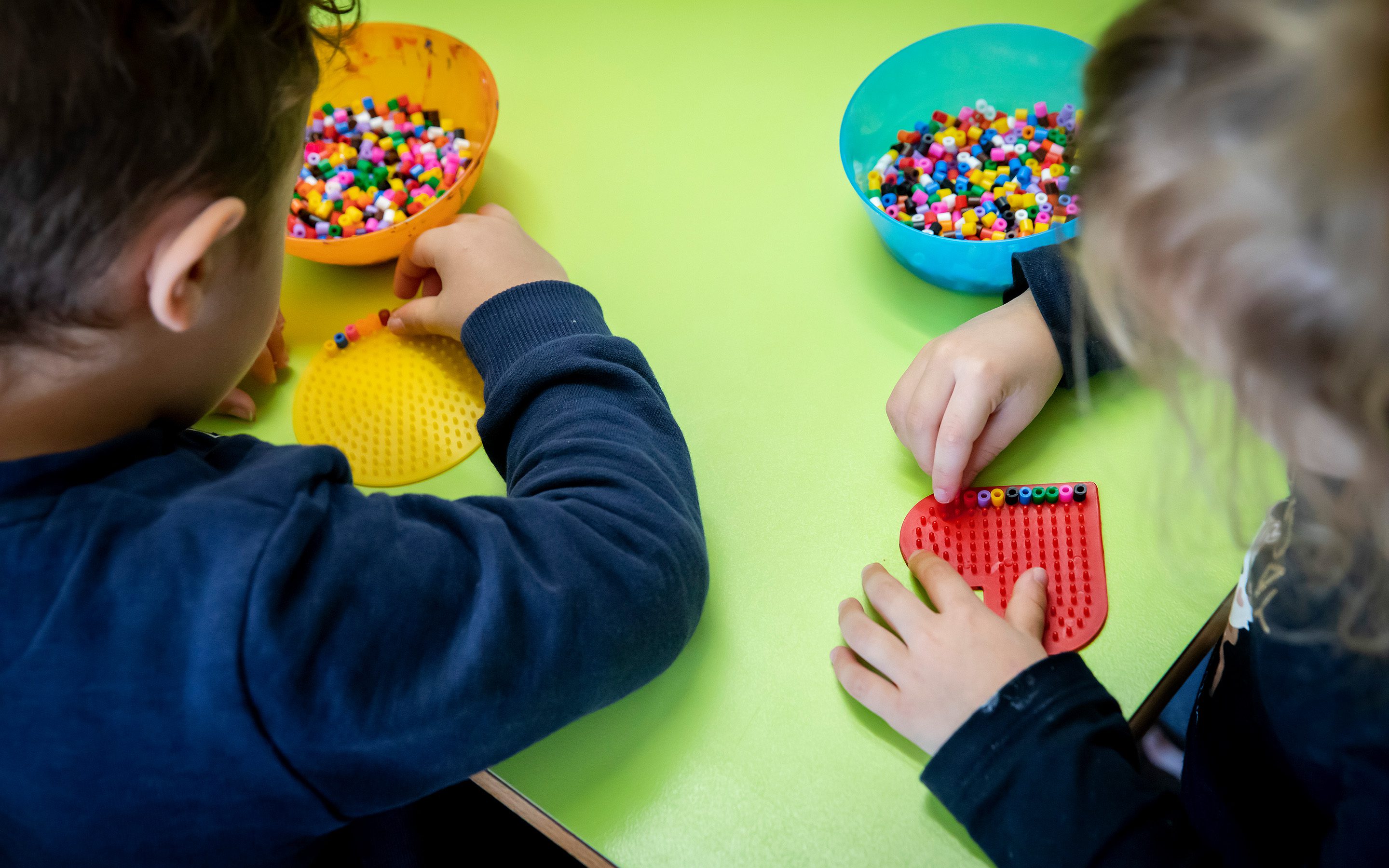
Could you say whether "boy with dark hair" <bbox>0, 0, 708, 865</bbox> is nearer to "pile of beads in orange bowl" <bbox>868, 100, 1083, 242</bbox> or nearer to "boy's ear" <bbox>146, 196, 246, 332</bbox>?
"boy's ear" <bbox>146, 196, 246, 332</bbox>

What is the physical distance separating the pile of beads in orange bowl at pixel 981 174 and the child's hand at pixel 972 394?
0.30ft

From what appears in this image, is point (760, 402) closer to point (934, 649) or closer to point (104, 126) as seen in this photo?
point (934, 649)

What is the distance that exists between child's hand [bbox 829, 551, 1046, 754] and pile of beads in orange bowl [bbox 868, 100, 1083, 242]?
10.8 inches

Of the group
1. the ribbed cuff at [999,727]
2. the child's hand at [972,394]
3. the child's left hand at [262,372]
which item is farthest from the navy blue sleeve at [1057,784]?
the child's left hand at [262,372]

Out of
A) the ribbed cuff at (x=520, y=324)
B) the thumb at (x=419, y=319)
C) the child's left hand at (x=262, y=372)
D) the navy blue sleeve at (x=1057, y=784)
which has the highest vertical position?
the ribbed cuff at (x=520, y=324)

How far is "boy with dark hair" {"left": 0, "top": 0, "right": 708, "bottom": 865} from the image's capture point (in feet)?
1.46

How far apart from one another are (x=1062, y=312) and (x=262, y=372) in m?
0.63

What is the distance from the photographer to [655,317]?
0.78 metres

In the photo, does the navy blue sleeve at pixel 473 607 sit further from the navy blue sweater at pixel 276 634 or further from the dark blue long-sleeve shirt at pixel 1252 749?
the dark blue long-sleeve shirt at pixel 1252 749

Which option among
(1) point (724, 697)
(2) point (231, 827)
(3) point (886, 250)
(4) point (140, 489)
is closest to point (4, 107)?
(4) point (140, 489)

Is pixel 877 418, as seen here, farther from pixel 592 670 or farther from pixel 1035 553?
pixel 592 670

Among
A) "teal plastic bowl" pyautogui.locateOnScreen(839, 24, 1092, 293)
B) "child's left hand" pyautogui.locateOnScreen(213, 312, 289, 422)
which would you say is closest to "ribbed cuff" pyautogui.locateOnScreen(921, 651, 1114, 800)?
"teal plastic bowl" pyautogui.locateOnScreen(839, 24, 1092, 293)

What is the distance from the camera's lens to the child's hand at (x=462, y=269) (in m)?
0.75

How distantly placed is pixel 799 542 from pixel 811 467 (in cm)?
6
